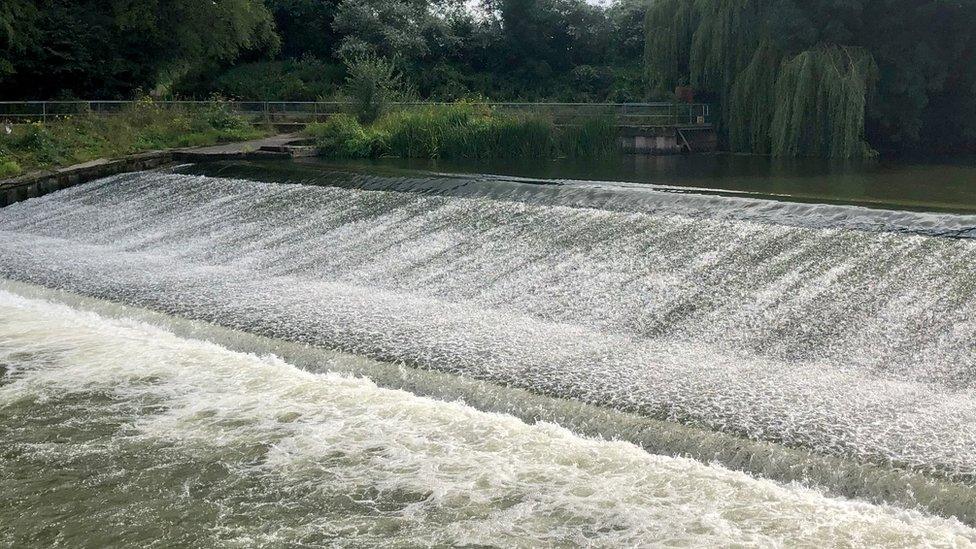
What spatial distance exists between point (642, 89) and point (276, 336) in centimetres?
2134

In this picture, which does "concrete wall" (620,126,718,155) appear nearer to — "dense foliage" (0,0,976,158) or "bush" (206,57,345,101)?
"dense foliage" (0,0,976,158)

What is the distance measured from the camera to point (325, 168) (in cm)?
1401

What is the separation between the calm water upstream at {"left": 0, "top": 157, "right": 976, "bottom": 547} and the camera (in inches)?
175

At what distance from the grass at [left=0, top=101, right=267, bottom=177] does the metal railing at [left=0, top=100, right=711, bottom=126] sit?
0.36 metres

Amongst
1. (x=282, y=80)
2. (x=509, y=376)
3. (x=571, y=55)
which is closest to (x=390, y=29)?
(x=282, y=80)

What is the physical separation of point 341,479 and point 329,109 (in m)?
17.6

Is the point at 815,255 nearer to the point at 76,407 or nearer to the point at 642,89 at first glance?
the point at 76,407

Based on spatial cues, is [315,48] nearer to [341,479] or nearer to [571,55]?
[571,55]

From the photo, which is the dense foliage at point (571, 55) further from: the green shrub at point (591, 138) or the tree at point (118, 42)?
the green shrub at point (591, 138)

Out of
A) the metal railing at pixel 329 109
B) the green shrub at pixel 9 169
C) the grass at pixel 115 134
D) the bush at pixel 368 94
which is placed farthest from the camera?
the bush at pixel 368 94

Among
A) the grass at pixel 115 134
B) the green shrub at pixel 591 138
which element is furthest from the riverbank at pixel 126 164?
the green shrub at pixel 591 138

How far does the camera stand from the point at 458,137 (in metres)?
17.8

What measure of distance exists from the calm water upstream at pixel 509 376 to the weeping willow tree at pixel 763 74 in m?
5.52

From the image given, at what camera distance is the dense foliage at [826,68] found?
16.3 metres
